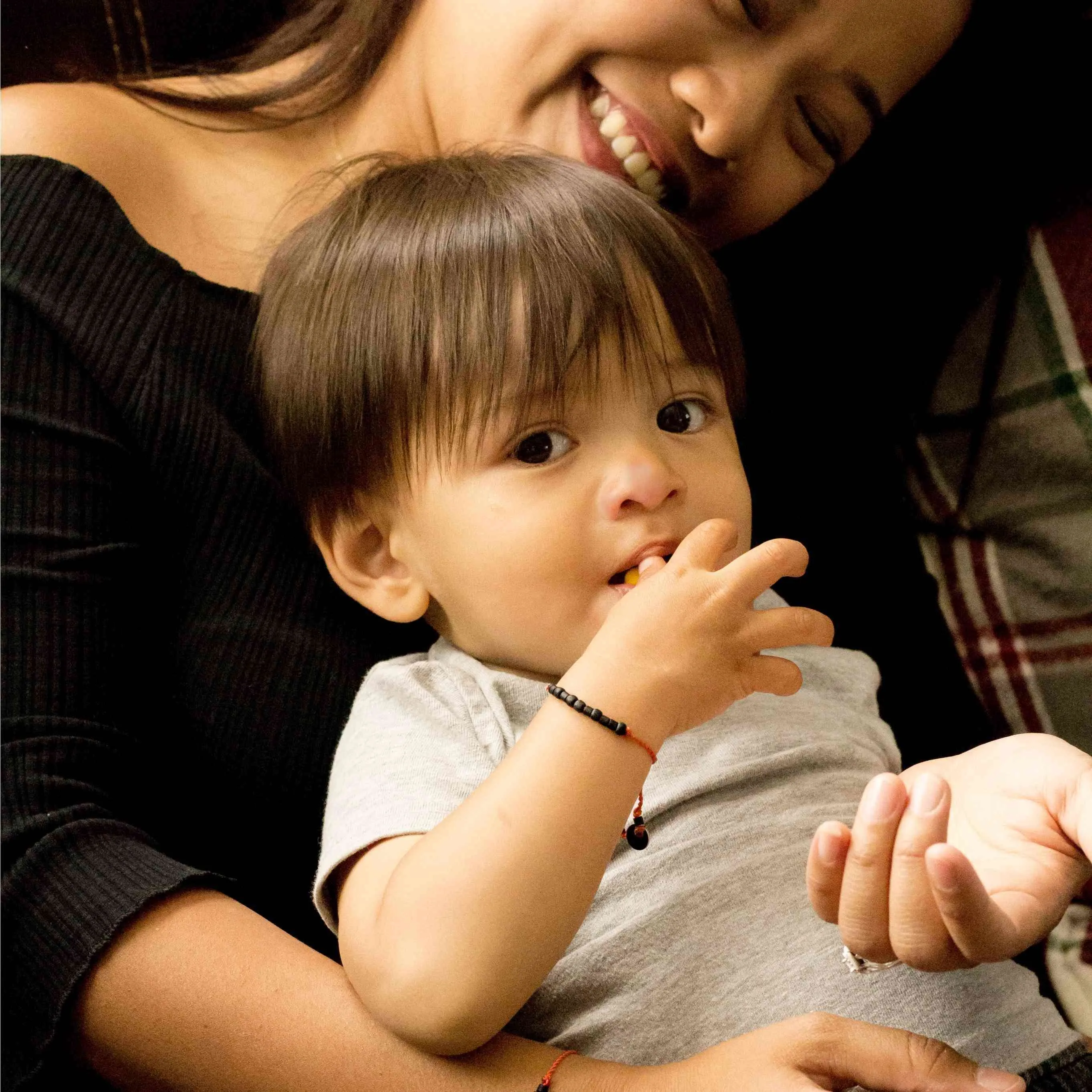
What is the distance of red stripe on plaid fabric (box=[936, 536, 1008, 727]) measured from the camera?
1.12 meters

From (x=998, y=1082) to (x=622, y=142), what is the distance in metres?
0.83

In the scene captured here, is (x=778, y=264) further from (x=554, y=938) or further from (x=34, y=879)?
(x=34, y=879)

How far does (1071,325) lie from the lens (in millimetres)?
1085

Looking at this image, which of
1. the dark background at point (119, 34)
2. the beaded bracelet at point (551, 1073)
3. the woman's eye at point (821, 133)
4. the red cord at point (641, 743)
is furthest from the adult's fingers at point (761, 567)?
the dark background at point (119, 34)

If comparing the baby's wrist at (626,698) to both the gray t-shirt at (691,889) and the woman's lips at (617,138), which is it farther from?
the woman's lips at (617,138)

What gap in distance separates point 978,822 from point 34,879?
2.14 ft

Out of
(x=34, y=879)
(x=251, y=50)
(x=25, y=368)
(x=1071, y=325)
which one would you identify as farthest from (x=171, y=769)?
(x=1071, y=325)

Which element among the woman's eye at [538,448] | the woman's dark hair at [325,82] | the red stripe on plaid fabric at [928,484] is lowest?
the red stripe on plaid fabric at [928,484]

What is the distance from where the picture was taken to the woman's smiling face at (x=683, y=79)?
0.97 metres

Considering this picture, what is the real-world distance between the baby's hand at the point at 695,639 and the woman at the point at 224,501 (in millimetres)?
216

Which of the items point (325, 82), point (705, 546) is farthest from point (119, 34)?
point (705, 546)

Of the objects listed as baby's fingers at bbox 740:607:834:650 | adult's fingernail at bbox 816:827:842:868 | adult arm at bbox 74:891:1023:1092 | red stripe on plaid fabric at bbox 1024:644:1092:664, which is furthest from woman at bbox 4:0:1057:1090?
red stripe on plaid fabric at bbox 1024:644:1092:664

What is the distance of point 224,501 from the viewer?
3.10ft

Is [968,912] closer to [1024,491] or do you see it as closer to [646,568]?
[646,568]
